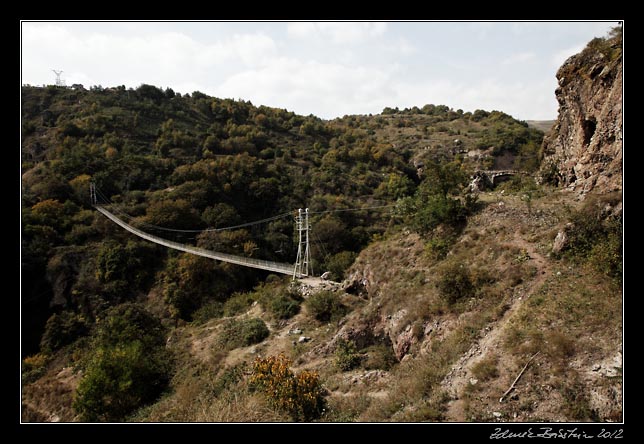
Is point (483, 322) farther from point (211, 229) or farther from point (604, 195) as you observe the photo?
point (211, 229)

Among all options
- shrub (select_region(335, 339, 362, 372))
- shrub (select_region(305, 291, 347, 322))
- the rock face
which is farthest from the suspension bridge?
the rock face

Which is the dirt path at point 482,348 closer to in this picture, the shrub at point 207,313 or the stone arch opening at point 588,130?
the stone arch opening at point 588,130

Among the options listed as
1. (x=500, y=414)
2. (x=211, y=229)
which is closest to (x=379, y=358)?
(x=500, y=414)

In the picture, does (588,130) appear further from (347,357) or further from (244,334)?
(244,334)

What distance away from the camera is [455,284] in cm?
954

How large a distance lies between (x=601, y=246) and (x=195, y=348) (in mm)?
14480

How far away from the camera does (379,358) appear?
1019cm

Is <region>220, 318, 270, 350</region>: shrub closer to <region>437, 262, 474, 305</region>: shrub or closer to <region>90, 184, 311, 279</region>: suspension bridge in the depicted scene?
<region>90, 184, 311, 279</region>: suspension bridge

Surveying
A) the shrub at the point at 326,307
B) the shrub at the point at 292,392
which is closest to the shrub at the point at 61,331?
the shrub at the point at 326,307

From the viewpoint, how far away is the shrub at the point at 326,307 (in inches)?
536

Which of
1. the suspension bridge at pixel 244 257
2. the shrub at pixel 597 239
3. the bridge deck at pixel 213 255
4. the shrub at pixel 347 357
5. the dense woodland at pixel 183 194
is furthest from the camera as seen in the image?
the bridge deck at pixel 213 255

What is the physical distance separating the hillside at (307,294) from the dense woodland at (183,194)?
165 millimetres

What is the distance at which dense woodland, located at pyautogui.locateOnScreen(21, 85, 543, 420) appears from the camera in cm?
1723

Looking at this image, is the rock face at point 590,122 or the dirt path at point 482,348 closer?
the dirt path at point 482,348
